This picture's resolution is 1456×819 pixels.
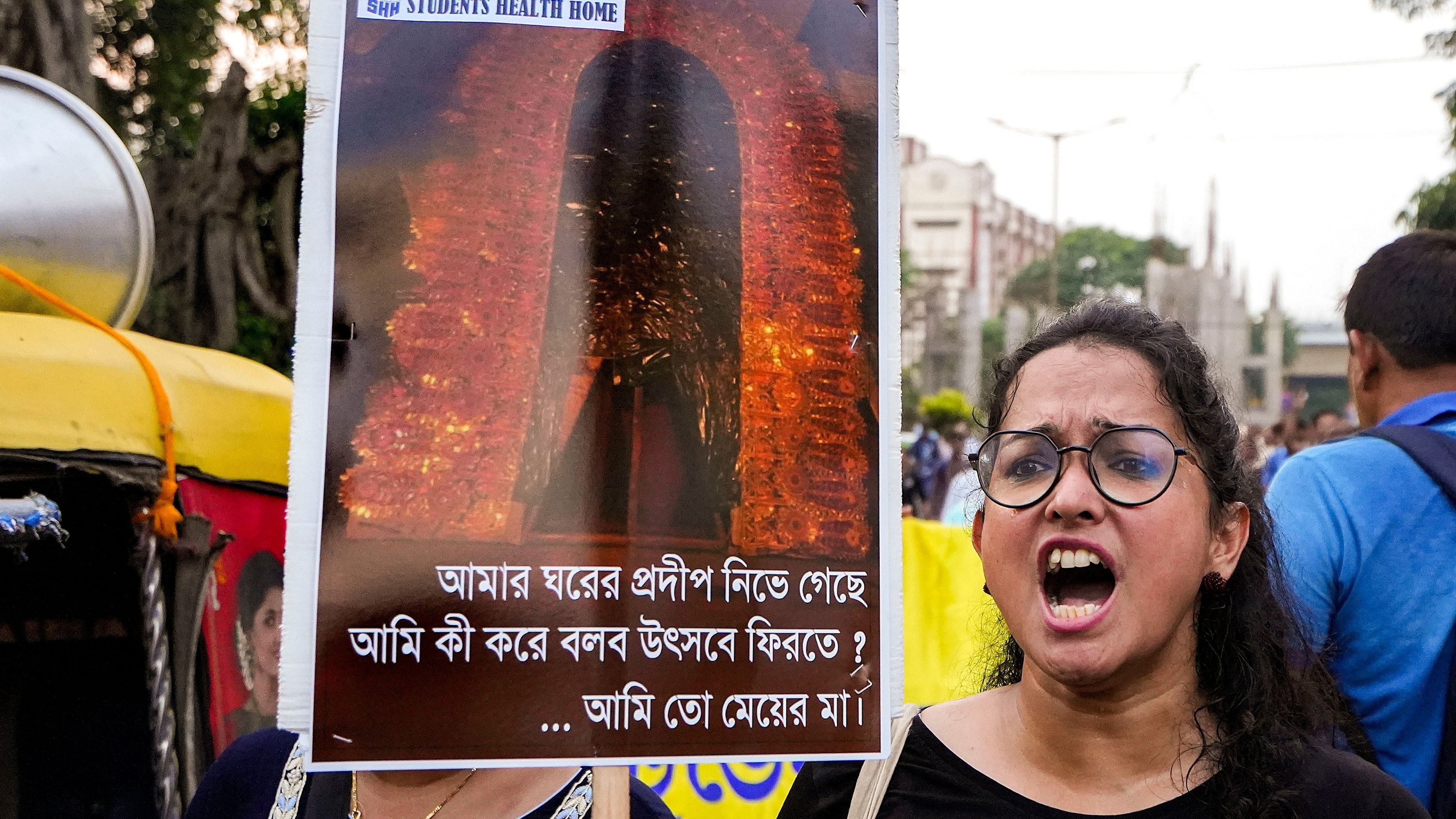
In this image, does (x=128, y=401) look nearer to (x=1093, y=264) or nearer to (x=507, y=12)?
(x=507, y=12)

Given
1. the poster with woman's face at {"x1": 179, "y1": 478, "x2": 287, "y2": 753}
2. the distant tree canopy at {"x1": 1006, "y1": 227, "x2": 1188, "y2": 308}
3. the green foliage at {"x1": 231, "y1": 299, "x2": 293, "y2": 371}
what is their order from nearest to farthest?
the poster with woman's face at {"x1": 179, "y1": 478, "x2": 287, "y2": 753} < the green foliage at {"x1": 231, "y1": 299, "x2": 293, "y2": 371} < the distant tree canopy at {"x1": 1006, "y1": 227, "x2": 1188, "y2": 308}

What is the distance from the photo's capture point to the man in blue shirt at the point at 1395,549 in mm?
2445

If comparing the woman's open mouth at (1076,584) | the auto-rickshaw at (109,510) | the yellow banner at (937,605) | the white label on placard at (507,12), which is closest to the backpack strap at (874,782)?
the woman's open mouth at (1076,584)

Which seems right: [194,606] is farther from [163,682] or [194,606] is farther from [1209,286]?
[1209,286]

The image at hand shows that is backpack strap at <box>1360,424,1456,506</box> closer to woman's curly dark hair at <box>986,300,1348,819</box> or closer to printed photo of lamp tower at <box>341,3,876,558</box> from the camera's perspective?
woman's curly dark hair at <box>986,300,1348,819</box>

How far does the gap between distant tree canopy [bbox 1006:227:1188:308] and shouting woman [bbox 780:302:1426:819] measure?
6713cm

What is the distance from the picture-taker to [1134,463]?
6.18 feet

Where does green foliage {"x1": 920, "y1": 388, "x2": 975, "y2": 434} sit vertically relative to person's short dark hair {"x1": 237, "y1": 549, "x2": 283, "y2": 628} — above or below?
above

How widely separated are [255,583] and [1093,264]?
77.3 metres

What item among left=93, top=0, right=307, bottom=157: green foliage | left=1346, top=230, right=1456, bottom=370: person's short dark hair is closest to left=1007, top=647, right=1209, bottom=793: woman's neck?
left=1346, top=230, right=1456, bottom=370: person's short dark hair

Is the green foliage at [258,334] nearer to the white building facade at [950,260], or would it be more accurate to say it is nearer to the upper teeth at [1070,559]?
the upper teeth at [1070,559]

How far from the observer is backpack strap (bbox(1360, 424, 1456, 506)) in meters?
2.52

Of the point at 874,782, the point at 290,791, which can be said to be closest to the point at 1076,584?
the point at 874,782

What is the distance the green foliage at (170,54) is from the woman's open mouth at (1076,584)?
41.4ft
